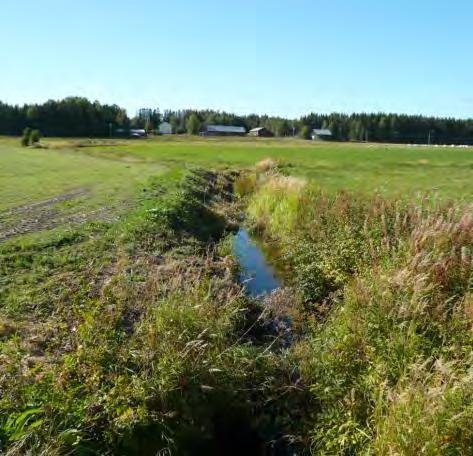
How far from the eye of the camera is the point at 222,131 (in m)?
161

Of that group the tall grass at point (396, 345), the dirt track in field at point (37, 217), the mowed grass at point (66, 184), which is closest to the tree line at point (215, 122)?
the mowed grass at point (66, 184)

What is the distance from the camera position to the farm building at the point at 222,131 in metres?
158

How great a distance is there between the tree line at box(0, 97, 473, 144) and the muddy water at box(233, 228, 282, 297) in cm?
11342

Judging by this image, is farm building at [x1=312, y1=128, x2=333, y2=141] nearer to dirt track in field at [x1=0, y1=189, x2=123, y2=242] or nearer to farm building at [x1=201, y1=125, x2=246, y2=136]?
farm building at [x1=201, y1=125, x2=246, y2=136]

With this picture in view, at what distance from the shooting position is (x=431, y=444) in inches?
222

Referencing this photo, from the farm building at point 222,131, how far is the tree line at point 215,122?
4129mm

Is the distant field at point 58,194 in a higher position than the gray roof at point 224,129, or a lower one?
lower

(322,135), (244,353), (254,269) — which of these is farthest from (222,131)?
(244,353)

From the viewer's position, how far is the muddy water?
14.9 m

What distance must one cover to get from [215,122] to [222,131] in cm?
1733

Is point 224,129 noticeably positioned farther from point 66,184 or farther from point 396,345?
point 396,345

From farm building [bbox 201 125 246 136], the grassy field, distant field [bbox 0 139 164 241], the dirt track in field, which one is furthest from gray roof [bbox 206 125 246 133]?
the grassy field

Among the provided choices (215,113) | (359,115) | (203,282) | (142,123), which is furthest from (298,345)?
(215,113)

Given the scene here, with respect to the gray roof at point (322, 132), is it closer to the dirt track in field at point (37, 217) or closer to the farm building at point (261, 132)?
the farm building at point (261, 132)
